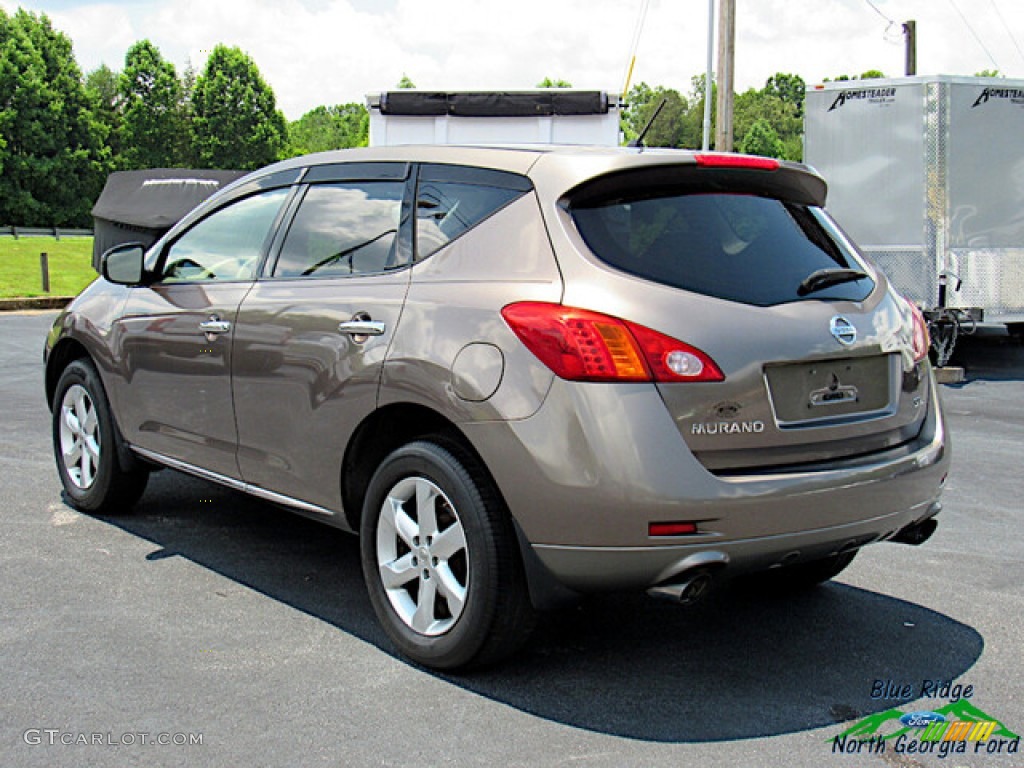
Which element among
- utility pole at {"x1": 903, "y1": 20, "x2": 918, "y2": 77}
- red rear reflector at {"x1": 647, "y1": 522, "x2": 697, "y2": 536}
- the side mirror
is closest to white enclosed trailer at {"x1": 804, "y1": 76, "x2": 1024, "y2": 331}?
the side mirror

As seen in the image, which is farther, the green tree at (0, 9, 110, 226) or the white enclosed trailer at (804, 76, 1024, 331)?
the green tree at (0, 9, 110, 226)

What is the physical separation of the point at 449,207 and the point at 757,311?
A: 1.17 meters

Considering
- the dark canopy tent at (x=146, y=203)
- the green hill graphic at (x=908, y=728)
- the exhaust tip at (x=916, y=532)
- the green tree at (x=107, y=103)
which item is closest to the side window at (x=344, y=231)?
the exhaust tip at (x=916, y=532)

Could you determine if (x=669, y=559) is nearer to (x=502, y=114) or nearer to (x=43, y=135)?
(x=502, y=114)

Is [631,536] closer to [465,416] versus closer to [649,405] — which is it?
[649,405]

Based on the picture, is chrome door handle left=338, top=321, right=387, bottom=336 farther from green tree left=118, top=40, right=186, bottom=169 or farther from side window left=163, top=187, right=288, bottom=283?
green tree left=118, top=40, right=186, bottom=169

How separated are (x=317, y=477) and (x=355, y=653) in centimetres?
69

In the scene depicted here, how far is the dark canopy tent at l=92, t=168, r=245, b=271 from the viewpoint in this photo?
39.3 feet

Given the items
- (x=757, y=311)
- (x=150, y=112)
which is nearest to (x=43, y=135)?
(x=150, y=112)

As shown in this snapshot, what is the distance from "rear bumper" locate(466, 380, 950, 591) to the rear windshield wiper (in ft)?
2.04

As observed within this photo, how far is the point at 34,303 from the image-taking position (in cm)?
2172

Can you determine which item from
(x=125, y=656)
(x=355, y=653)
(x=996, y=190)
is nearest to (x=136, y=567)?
(x=125, y=656)

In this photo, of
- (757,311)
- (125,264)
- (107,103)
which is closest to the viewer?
(757,311)

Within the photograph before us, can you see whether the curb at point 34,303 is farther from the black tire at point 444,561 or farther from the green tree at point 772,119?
the green tree at point 772,119
